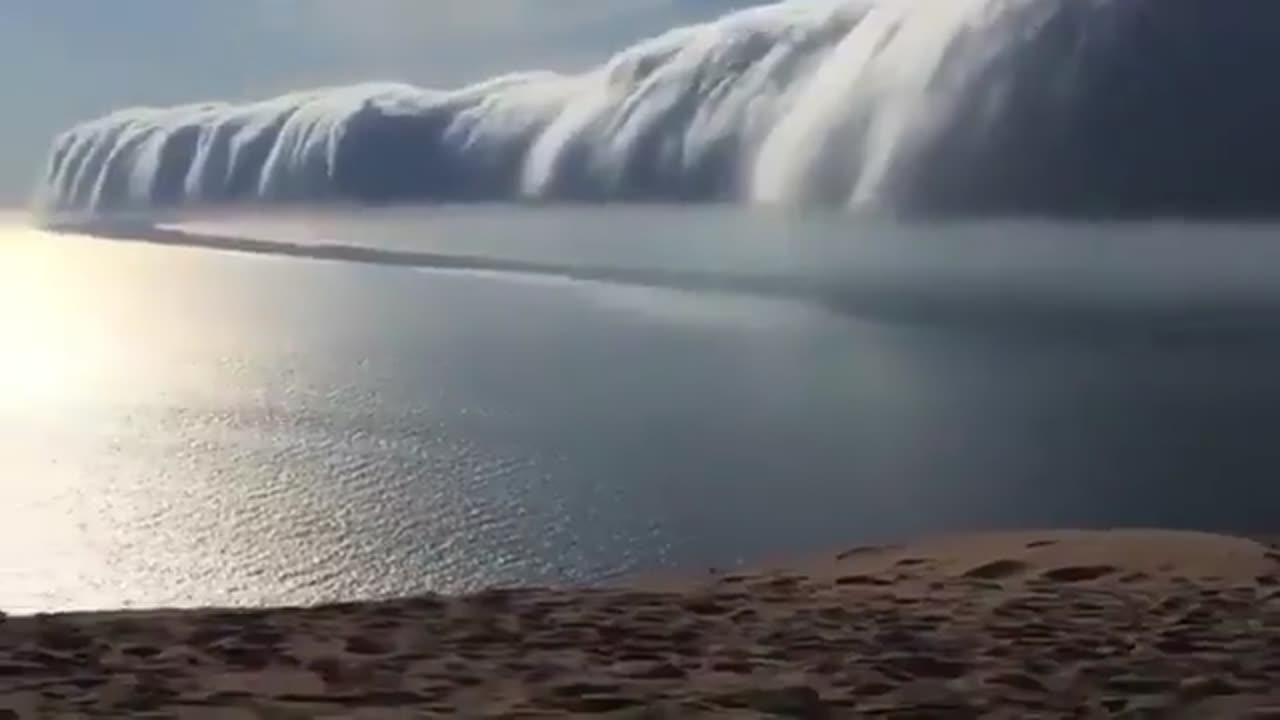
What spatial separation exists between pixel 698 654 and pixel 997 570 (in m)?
1.13

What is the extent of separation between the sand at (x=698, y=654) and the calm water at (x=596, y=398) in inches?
46.5

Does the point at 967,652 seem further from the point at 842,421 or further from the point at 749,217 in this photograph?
the point at 749,217

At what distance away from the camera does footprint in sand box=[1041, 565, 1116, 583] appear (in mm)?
2617

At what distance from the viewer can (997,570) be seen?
2.76 m

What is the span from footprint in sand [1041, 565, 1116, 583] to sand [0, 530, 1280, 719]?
0.03m


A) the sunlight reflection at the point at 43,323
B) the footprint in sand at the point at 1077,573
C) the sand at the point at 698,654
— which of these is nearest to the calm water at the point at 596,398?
the sunlight reflection at the point at 43,323

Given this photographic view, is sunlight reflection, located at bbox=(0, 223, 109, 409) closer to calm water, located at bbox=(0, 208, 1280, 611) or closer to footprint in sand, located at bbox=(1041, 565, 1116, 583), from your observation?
calm water, located at bbox=(0, 208, 1280, 611)

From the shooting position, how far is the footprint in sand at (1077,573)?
2617mm

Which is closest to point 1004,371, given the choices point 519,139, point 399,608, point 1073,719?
point 519,139

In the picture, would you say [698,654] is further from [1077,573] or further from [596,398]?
[596,398]

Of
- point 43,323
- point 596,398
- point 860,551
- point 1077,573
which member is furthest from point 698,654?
point 43,323

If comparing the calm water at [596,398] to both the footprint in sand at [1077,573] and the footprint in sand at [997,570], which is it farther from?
the footprint in sand at [1077,573]

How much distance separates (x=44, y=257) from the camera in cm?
554

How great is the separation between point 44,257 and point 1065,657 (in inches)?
184
